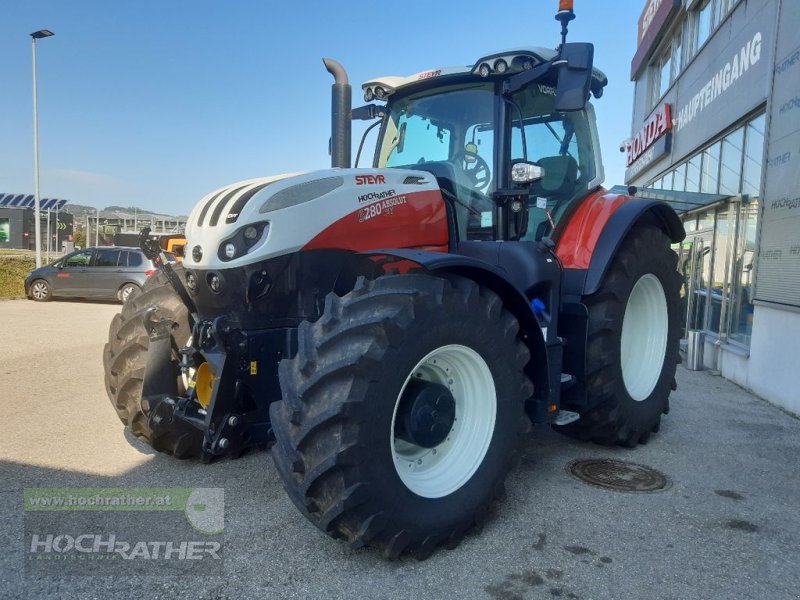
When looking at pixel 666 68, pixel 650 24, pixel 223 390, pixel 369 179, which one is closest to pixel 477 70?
pixel 369 179

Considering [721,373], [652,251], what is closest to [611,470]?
[652,251]

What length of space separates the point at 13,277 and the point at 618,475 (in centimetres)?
2139

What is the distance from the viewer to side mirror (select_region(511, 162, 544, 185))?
3630 millimetres

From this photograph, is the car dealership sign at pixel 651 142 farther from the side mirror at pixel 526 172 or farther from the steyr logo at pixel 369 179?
the steyr logo at pixel 369 179

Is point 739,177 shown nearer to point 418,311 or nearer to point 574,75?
point 574,75

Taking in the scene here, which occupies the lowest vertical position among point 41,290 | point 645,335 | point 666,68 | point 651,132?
point 41,290

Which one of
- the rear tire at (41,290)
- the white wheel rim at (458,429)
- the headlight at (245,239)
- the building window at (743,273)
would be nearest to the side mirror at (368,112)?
the headlight at (245,239)

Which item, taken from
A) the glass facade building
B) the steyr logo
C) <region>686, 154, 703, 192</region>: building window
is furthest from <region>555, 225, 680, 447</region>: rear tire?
<region>686, 154, 703, 192</region>: building window

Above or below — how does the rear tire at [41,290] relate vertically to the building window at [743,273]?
below

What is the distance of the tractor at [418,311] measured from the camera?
2.55 m

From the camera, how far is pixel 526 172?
364cm

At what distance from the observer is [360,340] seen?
2531 mm

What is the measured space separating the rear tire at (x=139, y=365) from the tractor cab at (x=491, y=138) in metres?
1.79

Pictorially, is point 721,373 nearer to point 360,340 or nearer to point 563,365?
point 563,365
